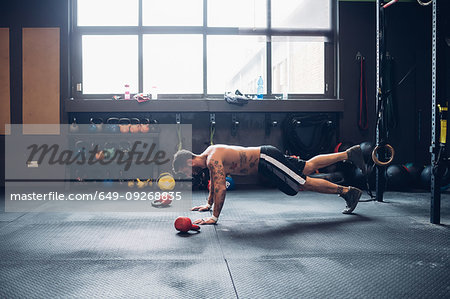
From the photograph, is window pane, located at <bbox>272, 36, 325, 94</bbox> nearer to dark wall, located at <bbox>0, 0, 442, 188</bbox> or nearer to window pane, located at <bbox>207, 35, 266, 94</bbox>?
window pane, located at <bbox>207, 35, 266, 94</bbox>

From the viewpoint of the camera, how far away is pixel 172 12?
6.19m

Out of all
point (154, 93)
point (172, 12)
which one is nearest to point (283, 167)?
point (154, 93)

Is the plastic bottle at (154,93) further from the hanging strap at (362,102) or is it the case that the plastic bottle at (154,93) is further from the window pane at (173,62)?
the hanging strap at (362,102)

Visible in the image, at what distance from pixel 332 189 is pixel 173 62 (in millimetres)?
3553

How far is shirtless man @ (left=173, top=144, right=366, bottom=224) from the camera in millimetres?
3393

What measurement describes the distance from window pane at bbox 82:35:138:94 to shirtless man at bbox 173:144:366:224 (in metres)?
3.08

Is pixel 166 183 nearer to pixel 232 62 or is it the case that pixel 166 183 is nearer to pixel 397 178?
pixel 232 62

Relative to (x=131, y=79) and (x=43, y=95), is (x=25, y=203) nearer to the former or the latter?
(x=43, y=95)

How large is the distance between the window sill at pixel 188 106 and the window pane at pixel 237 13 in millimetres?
1352

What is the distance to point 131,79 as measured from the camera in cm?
614

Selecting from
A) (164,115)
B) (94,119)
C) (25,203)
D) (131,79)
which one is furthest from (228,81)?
(25,203)

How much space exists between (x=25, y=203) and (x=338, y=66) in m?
5.02

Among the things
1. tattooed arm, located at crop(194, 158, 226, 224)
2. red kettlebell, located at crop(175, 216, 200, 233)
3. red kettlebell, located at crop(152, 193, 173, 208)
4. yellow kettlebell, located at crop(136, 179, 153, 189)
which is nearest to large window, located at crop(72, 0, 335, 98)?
yellow kettlebell, located at crop(136, 179, 153, 189)

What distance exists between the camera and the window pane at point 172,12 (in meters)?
6.14
